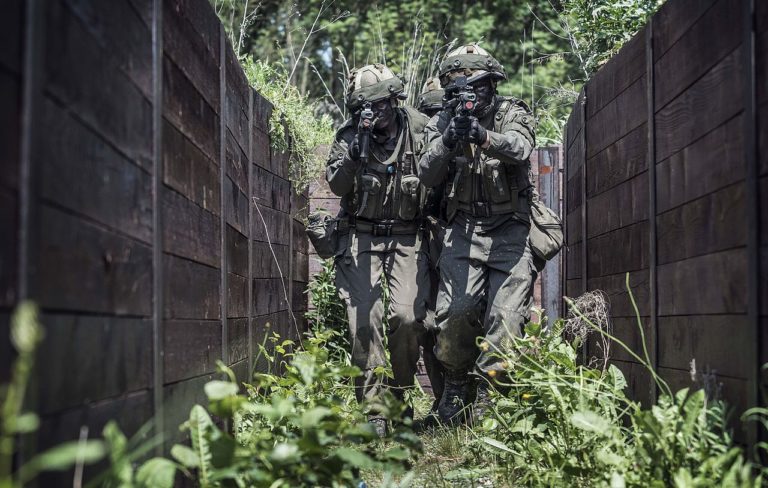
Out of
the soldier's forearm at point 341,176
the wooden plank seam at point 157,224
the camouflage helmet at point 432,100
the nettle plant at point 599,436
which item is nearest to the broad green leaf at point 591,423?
the nettle plant at point 599,436

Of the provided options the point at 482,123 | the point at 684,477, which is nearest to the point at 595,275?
the point at 482,123

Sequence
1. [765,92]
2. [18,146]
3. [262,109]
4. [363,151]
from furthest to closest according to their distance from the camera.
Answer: [262,109], [363,151], [765,92], [18,146]

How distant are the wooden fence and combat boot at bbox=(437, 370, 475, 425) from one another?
3.19ft

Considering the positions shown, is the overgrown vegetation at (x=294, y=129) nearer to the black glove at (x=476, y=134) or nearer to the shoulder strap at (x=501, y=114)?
the shoulder strap at (x=501, y=114)

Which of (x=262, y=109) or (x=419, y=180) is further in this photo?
(x=262, y=109)

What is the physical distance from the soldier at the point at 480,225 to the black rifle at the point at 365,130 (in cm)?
33

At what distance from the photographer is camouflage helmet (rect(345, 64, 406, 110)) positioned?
610 centimetres

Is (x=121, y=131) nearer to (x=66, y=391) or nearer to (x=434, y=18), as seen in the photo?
(x=66, y=391)

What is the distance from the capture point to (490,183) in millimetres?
5863

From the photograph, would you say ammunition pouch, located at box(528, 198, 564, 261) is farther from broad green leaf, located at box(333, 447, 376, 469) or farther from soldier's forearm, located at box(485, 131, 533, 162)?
broad green leaf, located at box(333, 447, 376, 469)

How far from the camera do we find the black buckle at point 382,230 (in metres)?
Answer: 6.21

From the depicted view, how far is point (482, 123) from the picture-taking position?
6.02 m

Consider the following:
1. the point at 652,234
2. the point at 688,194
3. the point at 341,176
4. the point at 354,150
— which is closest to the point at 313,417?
the point at 688,194

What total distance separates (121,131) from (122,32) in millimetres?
274
